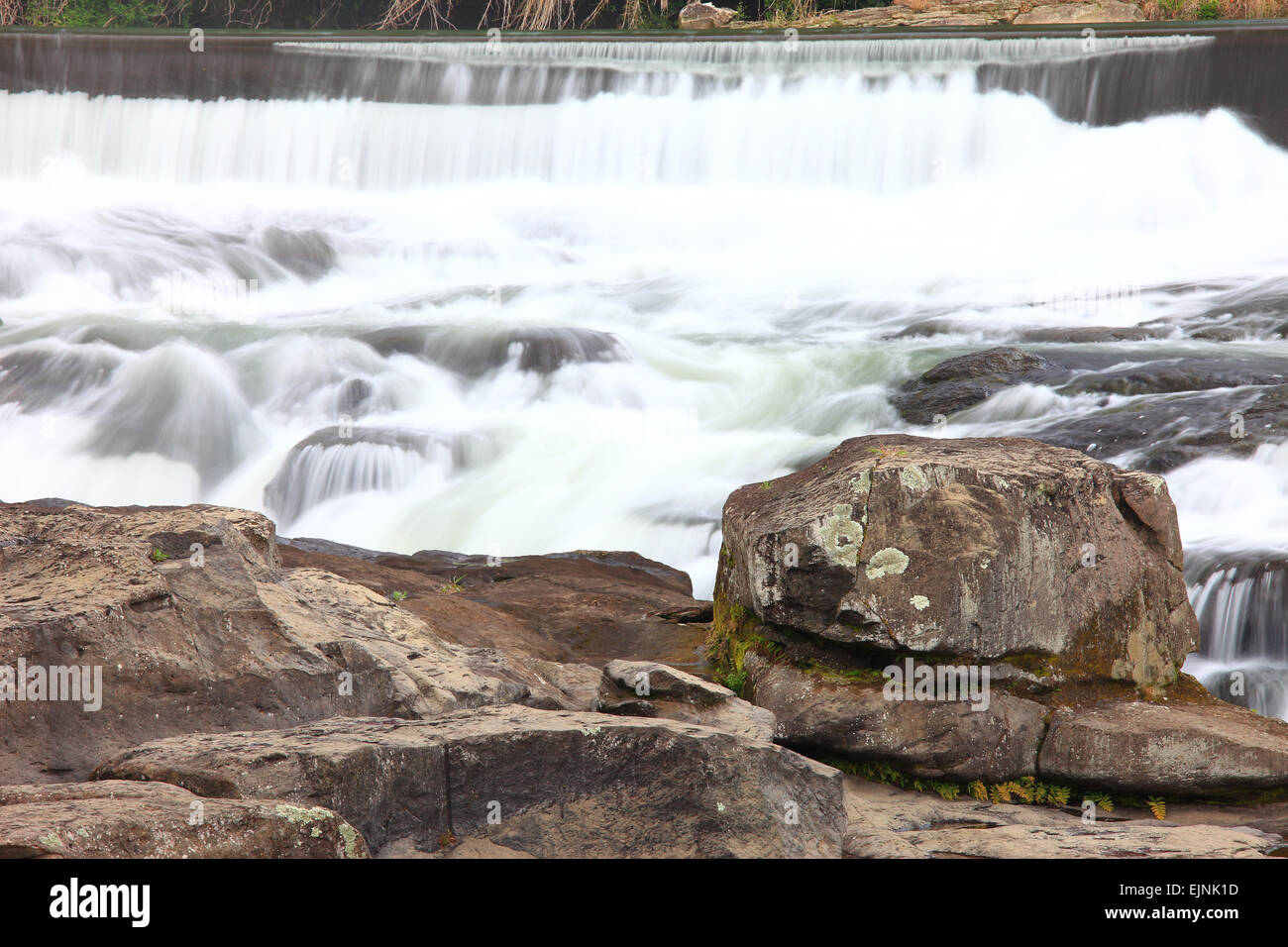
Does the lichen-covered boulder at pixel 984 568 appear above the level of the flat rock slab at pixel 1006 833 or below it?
above

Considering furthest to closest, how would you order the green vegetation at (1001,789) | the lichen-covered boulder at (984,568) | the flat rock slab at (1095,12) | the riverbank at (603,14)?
the riverbank at (603,14) → the flat rock slab at (1095,12) → the lichen-covered boulder at (984,568) → the green vegetation at (1001,789)

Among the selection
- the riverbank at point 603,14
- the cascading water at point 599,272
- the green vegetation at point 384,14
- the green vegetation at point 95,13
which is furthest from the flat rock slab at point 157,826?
the green vegetation at point 95,13

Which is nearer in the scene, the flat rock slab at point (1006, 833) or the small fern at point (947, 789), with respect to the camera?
the flat rock slab at point (1006, 833)

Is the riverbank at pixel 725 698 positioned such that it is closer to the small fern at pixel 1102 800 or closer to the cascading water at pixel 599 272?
the small fern at pixel 1102 800

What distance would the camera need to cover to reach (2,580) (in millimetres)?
3963

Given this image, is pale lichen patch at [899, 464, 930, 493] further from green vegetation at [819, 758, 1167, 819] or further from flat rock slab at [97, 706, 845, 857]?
flat rock slab at [97, 706, 845, 857]

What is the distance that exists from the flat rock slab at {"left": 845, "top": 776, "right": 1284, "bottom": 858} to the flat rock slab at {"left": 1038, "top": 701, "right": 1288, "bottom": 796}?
0.53ft

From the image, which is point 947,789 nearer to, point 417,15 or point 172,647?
point 172,647

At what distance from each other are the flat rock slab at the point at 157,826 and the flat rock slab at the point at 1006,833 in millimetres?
1472

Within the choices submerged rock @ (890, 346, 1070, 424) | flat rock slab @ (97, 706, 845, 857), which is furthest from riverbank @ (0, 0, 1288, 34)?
flat rock slab @ (97, 706, 845, 857)

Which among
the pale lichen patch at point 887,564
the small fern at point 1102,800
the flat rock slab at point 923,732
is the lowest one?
the small fern at point 1102,800

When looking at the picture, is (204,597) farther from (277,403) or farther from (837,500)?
(277,403)

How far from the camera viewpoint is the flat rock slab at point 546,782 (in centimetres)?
299

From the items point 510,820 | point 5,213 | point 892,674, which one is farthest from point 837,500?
point 5,213
